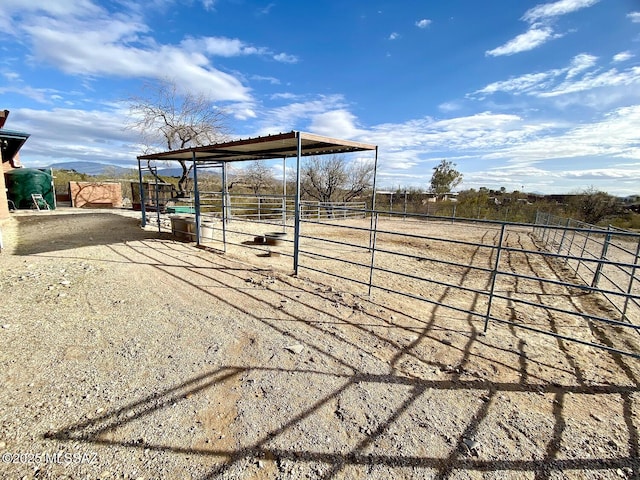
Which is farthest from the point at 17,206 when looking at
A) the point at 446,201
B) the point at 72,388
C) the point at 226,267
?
the point at 446,201

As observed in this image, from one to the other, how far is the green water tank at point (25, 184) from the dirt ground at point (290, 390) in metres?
13.0

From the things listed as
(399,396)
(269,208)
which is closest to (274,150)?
(269,208)

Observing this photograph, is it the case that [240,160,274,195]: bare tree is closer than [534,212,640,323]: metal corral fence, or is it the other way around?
[534,212,640,323]: metal corral fence

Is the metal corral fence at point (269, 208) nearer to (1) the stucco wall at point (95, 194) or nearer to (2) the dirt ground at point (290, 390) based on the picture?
(2) the dirt ground at point (290, 390)

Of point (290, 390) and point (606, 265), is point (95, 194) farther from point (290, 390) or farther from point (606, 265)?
point (606, 265)

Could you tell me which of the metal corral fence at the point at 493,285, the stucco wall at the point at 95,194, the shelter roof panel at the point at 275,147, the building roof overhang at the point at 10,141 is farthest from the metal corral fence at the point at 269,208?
the building roof overhang at the point at 10,141

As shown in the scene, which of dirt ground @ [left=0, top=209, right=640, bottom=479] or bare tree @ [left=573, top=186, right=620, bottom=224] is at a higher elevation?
bare tree @ [left=573, top=186, right=620, bottom=224]

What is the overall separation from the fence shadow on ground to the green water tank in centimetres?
1547

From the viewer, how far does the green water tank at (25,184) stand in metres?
13.0

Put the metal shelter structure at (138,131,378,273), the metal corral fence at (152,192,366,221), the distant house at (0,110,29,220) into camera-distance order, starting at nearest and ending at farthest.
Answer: the metal shelter structure at (138,131,378,273) → the metal corral fence at (152,192,366,221) → the distant house at (0,110,29,220)

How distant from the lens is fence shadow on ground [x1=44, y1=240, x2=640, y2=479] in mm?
1706

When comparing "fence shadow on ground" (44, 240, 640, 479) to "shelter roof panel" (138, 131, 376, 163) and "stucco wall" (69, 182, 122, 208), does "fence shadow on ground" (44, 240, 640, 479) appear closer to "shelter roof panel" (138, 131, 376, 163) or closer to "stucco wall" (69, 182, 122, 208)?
"shelter roof panel" (138, 131, 376, 163)

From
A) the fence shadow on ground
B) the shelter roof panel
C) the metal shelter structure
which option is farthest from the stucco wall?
the fence shadow on ground

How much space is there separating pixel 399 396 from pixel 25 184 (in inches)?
730
